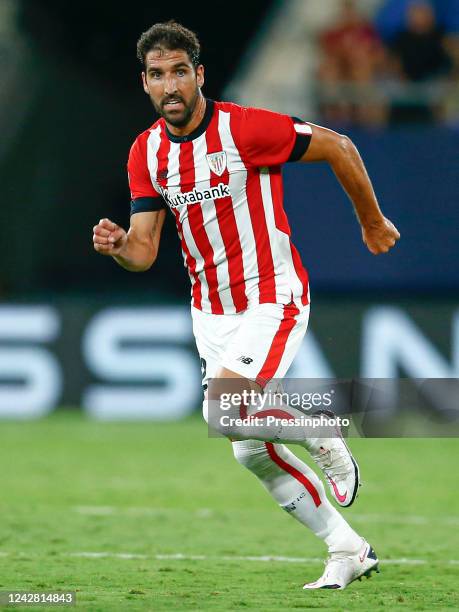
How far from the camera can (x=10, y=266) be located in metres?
13.6

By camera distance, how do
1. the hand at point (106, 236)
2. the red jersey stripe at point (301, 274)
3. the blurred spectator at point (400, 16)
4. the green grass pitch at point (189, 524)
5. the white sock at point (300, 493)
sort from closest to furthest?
the hand at point (106, 236), the green grass pitch at point (189, 524), the white sock at point (300, 493), the red jersey stripe at point (301, 274), the blurred spectator at point (400, 16)

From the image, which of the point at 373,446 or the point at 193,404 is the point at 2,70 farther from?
the point at 373,446

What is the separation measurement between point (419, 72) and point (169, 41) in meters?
7.59

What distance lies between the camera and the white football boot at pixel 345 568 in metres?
5.71

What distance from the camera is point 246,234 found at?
5.83 m

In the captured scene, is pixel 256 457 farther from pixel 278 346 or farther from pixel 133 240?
pixel 133 240

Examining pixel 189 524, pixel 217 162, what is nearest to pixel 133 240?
pixel 217 162

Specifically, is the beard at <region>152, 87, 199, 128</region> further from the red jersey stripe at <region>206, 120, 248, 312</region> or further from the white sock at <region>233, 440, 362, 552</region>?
the white sock at <region>233, 440, 362, 552</region>

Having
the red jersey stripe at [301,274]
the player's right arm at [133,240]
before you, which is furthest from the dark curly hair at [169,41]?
the red jersey stripe at [301,274]

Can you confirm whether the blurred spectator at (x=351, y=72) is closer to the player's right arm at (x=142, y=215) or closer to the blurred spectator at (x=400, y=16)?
the blurred spectator at (x=400, y=16)

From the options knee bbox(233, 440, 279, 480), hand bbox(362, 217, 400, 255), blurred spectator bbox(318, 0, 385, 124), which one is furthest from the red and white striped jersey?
blurred spectator bbox(318, 0, 385, 124)

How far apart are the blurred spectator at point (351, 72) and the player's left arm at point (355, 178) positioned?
7126mm

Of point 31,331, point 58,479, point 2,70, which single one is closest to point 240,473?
point 58,479

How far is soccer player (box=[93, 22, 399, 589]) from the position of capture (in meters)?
5.66
